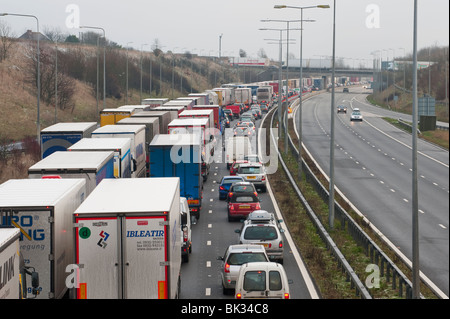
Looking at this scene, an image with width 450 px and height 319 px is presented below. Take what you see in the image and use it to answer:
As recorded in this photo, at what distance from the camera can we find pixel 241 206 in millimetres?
31719

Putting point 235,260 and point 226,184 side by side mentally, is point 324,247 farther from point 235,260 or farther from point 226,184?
point 226,184

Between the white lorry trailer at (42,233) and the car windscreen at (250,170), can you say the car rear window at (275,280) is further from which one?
the car windscreen at (250,170)

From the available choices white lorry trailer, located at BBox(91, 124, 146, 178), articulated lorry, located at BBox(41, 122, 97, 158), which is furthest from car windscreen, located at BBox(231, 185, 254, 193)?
articulated lorry, located at BBox(41, 122, 97, 158)

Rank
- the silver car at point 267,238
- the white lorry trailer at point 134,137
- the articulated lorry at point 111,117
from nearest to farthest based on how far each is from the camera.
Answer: the silver car at point 267,238 → the white lorry trailer at point 134,137 → the articulated lorry at point 111,117

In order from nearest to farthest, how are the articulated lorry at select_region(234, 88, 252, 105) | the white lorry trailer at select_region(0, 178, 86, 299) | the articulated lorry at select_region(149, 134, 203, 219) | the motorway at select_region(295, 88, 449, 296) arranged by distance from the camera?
1. the white lorry trailer at select_region(0, 178, 86, 299)
2. the motorway at select_region(295, 88, 449, 296)
3. the articulated lorry at select_region(149, 134, 203, 219)
4. the articulated lorry at select_region(234, 88, 252, 105)

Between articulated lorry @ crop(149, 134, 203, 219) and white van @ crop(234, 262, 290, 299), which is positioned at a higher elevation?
articulated lorry @ crop(149, 134, 203, 219)

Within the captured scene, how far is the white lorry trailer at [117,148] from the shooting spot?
91.1 ft

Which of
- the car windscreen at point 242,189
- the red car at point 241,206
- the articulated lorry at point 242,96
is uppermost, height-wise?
the articulated lorry at point 242,96

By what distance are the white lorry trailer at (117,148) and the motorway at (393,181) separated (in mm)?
9824

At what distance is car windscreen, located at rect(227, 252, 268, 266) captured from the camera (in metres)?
19.8

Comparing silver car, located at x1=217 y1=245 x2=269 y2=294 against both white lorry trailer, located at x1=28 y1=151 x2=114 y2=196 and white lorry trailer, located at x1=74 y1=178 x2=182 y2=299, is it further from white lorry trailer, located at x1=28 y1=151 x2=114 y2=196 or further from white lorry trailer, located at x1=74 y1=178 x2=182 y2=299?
white lorry trailer, located at x1=74 y1=178 x2=182 y2=299

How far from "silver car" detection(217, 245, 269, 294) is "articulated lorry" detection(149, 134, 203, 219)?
10.2m

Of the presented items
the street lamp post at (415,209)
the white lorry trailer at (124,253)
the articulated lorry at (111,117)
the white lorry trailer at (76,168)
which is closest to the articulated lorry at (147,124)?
the articulated lorry at (111,117)

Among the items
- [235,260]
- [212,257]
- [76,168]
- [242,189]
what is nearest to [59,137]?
[242,189]
